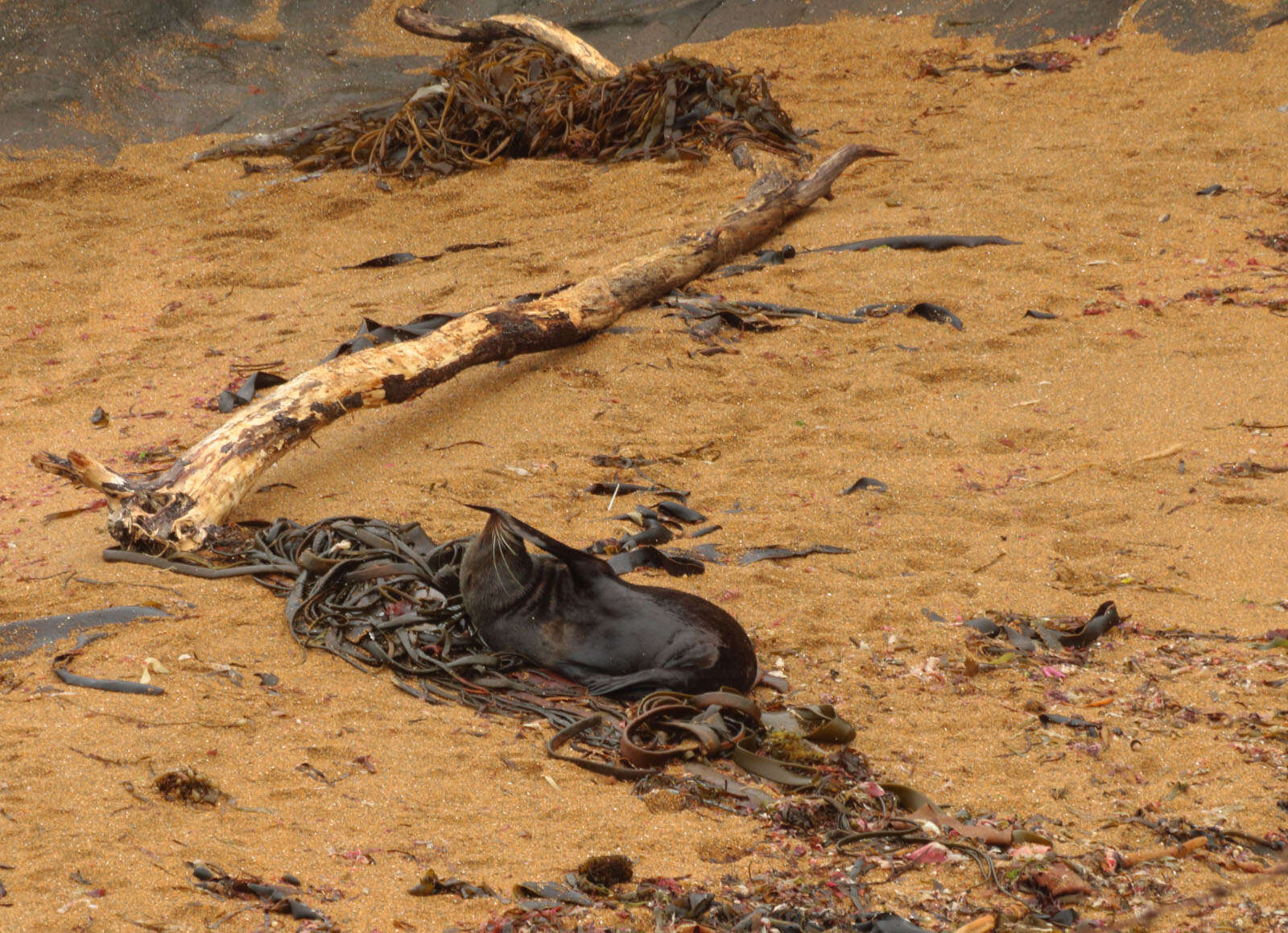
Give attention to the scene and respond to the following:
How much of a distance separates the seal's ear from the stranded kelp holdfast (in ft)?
14.4

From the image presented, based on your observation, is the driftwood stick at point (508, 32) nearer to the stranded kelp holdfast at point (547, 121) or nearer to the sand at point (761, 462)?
the stranded kelp holdfast at point (547, 121)

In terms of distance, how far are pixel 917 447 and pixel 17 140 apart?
6.70 metres

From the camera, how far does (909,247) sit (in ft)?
19.2

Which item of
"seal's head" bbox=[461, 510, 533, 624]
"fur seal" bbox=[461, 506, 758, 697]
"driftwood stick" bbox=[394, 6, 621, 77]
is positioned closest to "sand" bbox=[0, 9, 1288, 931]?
"fur seal" bbox=[461, 506, 758, 697]

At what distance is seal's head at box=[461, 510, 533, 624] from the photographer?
3029mm

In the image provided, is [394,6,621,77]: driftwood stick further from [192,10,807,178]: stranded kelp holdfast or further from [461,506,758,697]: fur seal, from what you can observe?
[461,506,758,697]: fur seal

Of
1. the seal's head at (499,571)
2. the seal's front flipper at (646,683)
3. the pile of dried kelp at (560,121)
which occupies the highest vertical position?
the pile of dried kelp at (560,121)

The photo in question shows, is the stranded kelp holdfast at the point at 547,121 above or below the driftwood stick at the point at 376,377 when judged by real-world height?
above

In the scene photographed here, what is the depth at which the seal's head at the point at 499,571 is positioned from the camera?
3029 mm

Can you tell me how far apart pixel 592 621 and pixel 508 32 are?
642 centimetres

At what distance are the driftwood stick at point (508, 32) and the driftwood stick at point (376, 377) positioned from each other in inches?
92.0

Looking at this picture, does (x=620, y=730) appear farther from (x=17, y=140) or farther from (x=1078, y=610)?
(x=17, y=140)

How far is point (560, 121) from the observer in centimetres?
739

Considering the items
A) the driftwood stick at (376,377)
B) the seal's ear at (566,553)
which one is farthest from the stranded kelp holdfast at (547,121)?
the seal's ear at (566,553)
